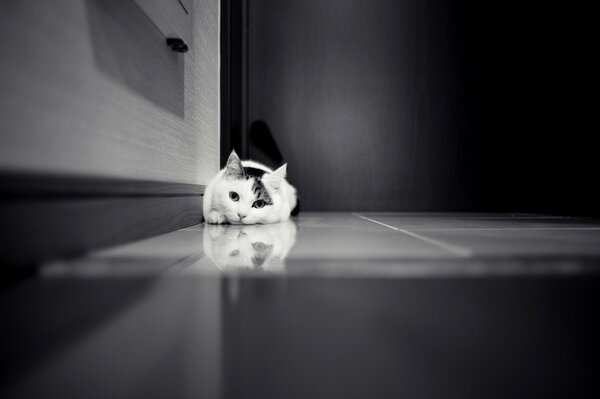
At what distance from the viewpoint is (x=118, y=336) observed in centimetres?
35

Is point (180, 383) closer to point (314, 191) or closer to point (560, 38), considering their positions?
point (314, 191)

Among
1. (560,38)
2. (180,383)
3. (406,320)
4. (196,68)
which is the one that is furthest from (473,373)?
(560,38)

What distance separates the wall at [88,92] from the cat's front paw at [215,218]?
9.4 inches

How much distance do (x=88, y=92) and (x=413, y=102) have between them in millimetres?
2567

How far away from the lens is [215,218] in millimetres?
1510

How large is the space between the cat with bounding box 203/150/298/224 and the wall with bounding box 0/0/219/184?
0.26 m

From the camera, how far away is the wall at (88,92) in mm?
509

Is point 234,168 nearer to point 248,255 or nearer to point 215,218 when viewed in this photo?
point 215,218

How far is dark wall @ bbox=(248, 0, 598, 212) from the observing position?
112 inches

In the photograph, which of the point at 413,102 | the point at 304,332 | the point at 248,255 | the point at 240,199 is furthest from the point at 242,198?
the point at 413,102

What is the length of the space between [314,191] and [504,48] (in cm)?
169

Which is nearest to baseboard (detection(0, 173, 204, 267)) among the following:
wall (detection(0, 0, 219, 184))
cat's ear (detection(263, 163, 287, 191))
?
wall (detection(0, 0, 219, 184))

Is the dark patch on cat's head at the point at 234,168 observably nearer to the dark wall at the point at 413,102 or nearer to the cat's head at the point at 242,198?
the cat's head at the point at 242,198

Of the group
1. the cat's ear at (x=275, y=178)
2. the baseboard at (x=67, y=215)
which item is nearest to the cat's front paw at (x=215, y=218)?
the cat's ear at (x=275, y=178)
